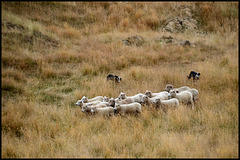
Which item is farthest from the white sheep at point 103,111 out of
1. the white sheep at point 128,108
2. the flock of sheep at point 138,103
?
the white sheep at point 128,108

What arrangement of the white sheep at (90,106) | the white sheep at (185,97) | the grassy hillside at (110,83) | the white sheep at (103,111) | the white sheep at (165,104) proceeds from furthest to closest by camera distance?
the white sheep at (185,97) < the white sheep at (90,106) < the white sheep at (165,104) < the white sheep at (103,111) < the grassy hillside at (110,83)

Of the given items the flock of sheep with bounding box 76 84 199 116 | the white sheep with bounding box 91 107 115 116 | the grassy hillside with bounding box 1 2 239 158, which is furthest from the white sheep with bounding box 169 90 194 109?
the white sheep with bounding box 91 107 115 116

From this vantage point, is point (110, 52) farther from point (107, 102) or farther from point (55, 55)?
point (107, 102)

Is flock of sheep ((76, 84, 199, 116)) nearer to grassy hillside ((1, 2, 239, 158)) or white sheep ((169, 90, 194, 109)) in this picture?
white sheep ((169, 90, 194, 109))

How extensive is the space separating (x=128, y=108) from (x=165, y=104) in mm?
1328

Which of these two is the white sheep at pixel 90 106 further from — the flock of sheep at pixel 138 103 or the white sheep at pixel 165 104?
the white sheep at pixel 165 104

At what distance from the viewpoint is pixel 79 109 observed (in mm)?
8766

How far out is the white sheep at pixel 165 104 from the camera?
805cm

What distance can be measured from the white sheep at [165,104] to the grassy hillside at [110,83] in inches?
10.9

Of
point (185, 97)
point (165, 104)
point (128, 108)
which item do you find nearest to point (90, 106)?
point (128, 108)

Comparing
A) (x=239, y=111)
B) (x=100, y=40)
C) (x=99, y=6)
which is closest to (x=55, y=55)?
(x=100, y=40)

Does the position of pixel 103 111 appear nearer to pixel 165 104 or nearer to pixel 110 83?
pixel 165 104

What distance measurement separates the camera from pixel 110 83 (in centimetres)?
1120

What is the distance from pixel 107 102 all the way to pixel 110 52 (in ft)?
26.1
